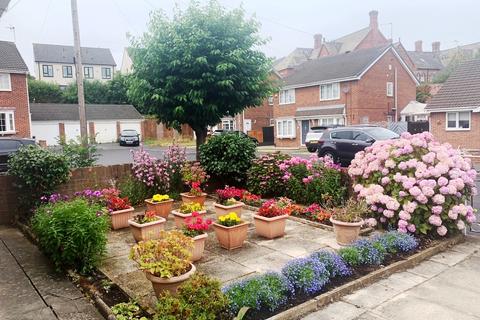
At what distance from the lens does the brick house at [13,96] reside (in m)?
29.1

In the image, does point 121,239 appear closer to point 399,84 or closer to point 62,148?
point 62,148

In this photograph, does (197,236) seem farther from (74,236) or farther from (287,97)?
(287,97)

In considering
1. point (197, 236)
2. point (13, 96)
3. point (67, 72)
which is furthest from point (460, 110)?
point (67, 72)

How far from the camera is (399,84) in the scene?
34.6m

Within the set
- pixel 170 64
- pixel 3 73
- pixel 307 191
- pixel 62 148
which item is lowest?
pixel 307 191

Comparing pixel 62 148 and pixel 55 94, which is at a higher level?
pixel 55 94

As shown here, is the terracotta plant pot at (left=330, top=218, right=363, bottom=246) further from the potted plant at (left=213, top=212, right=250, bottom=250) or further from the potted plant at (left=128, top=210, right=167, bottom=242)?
the potted plant at (left=128, top=210, right=167, bottom=242)

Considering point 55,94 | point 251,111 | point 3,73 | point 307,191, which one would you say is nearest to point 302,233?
point 307,191

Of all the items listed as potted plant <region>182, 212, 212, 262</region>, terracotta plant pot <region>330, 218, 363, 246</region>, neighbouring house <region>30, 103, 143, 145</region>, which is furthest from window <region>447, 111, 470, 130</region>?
neighbouring house <region>30, 103, 143, 145</region>

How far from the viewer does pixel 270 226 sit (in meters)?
6.70

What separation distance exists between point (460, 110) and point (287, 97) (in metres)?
18.1

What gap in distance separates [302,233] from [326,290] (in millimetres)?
2468

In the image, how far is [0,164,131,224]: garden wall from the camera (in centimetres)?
812

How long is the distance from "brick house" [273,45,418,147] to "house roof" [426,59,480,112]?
841cm
